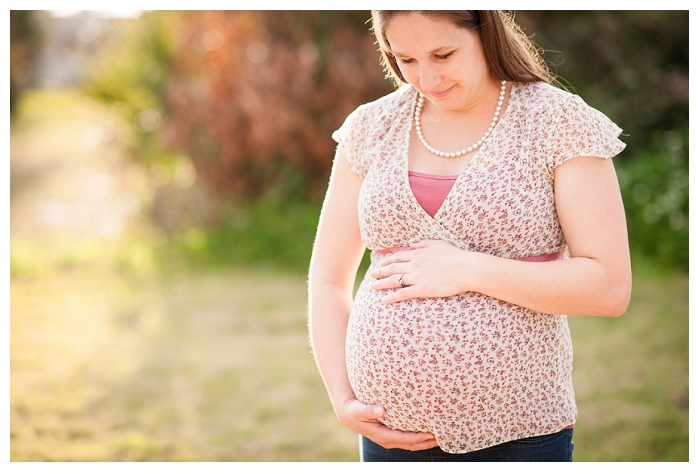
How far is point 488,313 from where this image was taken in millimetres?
1500

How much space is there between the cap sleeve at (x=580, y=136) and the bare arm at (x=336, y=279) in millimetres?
483

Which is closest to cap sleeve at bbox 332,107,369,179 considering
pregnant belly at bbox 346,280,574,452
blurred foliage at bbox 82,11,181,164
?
pregnant belly at bbox 346,280,574,452

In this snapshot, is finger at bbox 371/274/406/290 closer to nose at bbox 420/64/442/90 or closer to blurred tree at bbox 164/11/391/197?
nose at bbox 420/64/442/90

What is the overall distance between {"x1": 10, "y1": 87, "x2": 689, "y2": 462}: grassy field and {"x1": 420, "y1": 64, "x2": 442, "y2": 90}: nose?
2.37 meters

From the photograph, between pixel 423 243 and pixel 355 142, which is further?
pixel 355 142

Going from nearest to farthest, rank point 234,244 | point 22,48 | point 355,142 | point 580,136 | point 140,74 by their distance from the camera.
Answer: point 580,136, point 355,142, point 234,244, point 140,74, point 22,48

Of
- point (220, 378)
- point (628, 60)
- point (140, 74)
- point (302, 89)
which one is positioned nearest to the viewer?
point (220, 378)

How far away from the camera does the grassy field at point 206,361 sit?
Answer: 11.5 ft

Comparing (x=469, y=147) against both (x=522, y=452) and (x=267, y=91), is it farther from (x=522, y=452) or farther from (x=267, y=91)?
(x=267, y=91)

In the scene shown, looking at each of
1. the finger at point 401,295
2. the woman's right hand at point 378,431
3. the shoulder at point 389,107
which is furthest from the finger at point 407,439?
the shoulder at point 389,107

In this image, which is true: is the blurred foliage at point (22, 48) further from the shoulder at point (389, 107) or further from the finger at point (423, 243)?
the finger at point (423, 243)

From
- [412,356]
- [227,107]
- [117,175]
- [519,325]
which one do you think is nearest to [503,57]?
[519,325]

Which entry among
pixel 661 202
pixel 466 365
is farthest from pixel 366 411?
pixel 661 202

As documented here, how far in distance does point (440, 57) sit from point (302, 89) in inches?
211
